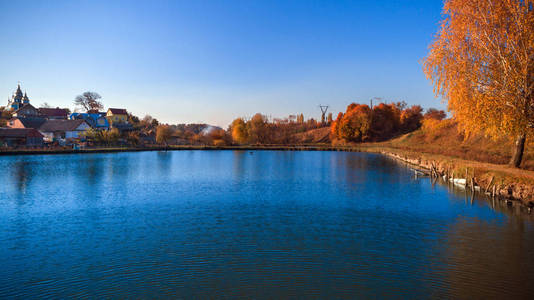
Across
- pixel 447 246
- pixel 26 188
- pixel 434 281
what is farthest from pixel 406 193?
pixel 26 188

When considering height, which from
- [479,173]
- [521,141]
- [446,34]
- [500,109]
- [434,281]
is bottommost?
[434,281]

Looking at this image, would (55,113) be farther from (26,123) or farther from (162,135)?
(162,135)

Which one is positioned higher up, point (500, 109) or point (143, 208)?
point (500, 109)

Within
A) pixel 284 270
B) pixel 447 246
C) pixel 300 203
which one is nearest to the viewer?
pixel 284 270

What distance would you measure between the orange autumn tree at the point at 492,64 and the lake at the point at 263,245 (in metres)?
4.73

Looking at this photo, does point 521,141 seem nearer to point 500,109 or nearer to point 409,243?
point 500,109

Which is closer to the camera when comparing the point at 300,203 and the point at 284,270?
the point at 284,270

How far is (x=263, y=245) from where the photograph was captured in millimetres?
10734

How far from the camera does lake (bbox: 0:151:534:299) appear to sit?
7902mm

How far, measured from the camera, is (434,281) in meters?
8.15

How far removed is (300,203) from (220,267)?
8.78 meters

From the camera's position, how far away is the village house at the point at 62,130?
229 feet

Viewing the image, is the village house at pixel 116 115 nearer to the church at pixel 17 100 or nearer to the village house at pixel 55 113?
the village house at pixel 55 113

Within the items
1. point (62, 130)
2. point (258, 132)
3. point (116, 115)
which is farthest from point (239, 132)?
point (116, 115)
